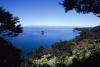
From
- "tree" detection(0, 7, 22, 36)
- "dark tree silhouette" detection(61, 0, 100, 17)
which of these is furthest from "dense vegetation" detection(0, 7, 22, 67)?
"dark tree silhouette" detection(61, 0, 100, 17)

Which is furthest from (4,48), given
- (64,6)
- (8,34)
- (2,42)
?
(64,6)

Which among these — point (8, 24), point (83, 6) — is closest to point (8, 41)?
point (8, 24)

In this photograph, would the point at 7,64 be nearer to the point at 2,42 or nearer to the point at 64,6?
the point at 2,42

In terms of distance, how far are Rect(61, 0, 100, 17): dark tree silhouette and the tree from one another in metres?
13.3

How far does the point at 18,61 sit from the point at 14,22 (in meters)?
5.81

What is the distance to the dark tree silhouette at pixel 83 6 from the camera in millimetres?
13035

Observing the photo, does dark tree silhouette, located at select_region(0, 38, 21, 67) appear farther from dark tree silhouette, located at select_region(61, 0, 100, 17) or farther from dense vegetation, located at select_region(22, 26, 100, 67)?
dark tree silhouette, located at select_region(61, 0, 100, 17)

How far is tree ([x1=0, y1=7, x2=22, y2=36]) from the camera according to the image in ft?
84.1

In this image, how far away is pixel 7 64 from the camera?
19766mm

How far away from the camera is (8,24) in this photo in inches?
Result: 1038

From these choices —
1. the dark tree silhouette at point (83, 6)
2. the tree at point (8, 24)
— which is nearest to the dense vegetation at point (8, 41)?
the tree at point (8, 24)

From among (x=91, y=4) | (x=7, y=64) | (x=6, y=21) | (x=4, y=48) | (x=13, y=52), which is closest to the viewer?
(x=91, y=4)

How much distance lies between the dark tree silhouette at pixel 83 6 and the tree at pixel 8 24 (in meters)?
13.3

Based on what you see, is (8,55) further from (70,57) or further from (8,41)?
(70,57)
